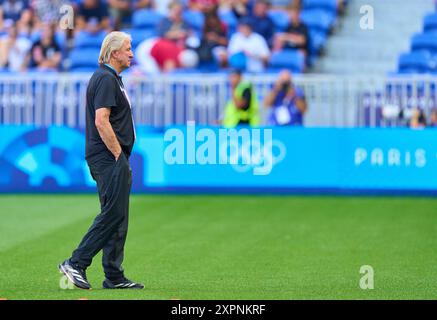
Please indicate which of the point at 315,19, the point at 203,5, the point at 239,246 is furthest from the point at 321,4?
the point at 239,246

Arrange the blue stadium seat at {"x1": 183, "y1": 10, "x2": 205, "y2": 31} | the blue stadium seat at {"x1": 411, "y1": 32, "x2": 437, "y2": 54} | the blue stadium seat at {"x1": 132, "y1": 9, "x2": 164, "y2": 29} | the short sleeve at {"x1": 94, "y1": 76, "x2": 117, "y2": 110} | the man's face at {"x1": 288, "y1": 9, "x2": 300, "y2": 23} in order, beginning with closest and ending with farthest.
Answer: the short sleeve at {"x1": 94, "y1": 76, "x2": 117, "y2": 110}
the blue stadium seat at {"x1": 411, "y1": 32, "x2": 437, "y2": 54}
the man's face at {"x1": 288, "y1": 9, "x2": 300, "y2": 23}
the blue stadium seat at {"x1": 183, "y1": 10, "x2": 205, "y2": 31}
the blue stadium seat at {"x1": 132, "y1": 9, "x2": 164, "y2": 29}

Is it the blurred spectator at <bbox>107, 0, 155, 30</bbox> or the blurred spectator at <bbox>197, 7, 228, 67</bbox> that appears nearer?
the blurred spectator at <bbox>197, 7, 228, 67</bbox>

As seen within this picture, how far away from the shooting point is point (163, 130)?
69.2ft

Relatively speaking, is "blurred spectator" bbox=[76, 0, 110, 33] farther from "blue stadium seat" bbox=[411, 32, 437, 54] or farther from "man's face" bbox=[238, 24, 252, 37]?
"blue stadium seat" bbox=[411, 32, 437, 54]

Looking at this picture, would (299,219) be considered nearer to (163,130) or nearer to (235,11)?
(163,130)

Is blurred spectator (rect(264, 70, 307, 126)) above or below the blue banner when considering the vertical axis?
above

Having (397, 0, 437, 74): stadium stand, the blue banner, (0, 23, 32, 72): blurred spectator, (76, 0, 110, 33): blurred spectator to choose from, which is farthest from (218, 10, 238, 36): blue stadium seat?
the blue banner

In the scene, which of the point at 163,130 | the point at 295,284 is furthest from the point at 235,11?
the point at 295,284

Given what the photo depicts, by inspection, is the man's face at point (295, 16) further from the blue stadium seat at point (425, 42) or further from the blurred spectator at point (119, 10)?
the blurred spectator at point (119, 10)

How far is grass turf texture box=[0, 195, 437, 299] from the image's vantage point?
11.1 meters

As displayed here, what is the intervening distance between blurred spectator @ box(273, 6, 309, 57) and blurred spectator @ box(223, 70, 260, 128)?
9.40 ft

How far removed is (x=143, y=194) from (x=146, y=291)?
10.2m

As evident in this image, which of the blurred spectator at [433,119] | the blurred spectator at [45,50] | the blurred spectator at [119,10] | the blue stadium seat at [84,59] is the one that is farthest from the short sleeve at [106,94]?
the blurred spectator at [119,10]

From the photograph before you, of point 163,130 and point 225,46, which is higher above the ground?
point 225,46
